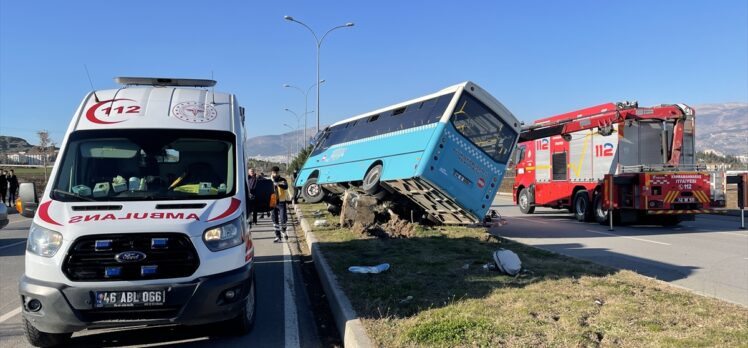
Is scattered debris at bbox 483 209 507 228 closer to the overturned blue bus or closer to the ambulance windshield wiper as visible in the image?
the overturned blue bus

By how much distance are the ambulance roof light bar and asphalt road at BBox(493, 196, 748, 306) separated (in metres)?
7.24

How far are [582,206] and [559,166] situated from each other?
188 cm

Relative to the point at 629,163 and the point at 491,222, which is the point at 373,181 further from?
the point at 629,163

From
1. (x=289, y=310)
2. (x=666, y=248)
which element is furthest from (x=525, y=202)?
(x=289, y=310)

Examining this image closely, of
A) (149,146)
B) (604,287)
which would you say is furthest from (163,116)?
(604,287)

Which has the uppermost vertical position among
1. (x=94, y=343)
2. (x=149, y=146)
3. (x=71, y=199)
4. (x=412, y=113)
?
(x=412, y=113)

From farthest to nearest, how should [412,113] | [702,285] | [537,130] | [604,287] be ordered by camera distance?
[537,130], [412,113], [702,285], [604,287]

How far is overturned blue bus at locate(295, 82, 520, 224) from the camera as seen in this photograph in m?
12.5

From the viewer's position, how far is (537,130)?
18578mm

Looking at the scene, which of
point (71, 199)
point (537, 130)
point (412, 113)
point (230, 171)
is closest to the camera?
point (71, 199)

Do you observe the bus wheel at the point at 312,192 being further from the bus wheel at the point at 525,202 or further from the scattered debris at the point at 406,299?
the scattered debris at the point at 406,299

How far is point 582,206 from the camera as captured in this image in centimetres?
1870

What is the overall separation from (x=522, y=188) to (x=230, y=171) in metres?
18.8

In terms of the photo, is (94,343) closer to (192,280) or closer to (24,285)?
(24,285)
